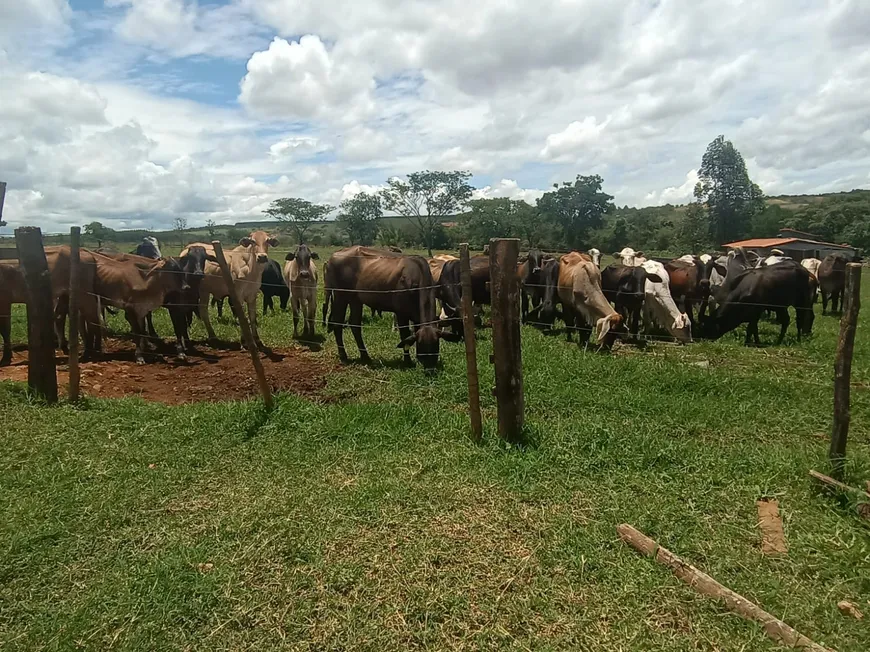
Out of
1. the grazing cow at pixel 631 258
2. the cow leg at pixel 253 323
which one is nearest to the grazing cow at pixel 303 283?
the cow leg at pixel 253 323

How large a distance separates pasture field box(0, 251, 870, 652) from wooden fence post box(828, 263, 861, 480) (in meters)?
0.13

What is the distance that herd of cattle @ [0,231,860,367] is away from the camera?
374 inches

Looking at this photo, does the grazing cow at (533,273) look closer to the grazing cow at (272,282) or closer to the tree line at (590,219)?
the grazing cow at (272,282)

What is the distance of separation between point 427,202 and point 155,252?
130 ft

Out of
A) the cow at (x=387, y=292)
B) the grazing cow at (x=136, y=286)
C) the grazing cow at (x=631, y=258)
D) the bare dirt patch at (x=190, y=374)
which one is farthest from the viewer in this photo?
the grazing cow at (x=631, y=258)

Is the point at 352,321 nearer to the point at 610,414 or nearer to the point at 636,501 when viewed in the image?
the point at 610,414

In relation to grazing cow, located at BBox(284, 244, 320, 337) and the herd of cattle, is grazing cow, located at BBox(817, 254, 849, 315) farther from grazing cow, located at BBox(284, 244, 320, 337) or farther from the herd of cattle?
grazing cow, located at BBox(284, 244, 320, 337)

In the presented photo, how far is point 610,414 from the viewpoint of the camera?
6.45 metres

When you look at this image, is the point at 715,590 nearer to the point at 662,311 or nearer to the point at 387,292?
the point at 387,292

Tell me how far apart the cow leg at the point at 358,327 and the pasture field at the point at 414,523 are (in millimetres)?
2410

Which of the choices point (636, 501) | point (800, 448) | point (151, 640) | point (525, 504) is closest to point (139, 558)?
point (151, 640)

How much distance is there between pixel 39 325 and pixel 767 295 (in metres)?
13.2

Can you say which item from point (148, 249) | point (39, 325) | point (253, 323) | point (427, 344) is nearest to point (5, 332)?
point (39, 325)

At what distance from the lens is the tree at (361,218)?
→ 2397 inches
